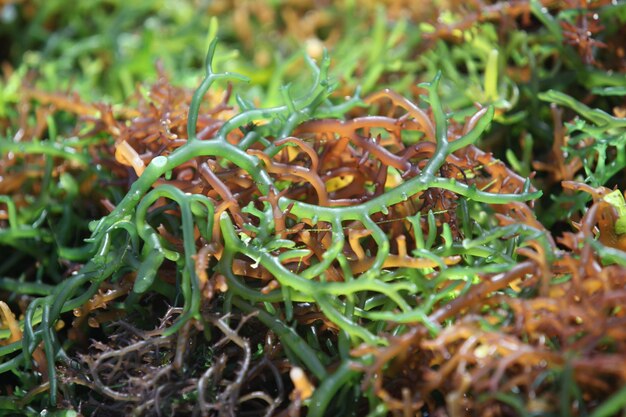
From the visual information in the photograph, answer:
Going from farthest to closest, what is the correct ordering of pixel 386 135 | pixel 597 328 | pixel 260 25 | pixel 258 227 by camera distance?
pixel 260 25 → pixel 386 135 → pixel 258 227 → pixel 597 328

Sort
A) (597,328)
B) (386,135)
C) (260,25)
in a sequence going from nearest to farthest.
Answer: (597,328) < (386,135) < (260,25)

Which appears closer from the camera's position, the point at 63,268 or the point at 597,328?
the point at 597,328

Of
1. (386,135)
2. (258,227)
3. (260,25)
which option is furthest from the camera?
(260,25)

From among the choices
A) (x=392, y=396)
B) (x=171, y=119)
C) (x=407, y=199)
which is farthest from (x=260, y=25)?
(x=392, y=396)

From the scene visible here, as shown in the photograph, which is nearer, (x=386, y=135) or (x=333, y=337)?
(x=333, y=337)

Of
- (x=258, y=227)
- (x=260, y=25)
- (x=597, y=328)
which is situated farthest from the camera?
(x=260, y=25)

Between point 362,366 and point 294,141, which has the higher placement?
point 294,141

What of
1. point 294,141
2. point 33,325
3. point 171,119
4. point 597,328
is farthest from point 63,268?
point 597,328

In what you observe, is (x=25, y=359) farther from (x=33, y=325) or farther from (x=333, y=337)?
(x=333, y=337)

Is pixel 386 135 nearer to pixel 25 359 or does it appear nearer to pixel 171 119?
pixel 171 119
